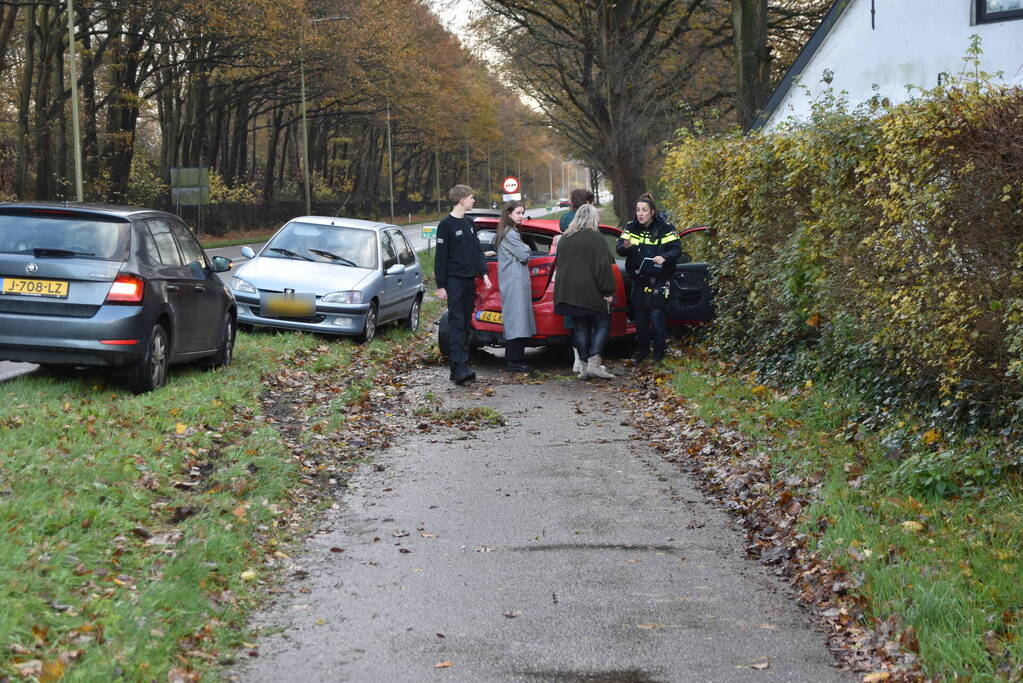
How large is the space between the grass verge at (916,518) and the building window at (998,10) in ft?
32.2

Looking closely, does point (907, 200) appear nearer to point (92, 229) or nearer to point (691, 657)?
point (691, 657)

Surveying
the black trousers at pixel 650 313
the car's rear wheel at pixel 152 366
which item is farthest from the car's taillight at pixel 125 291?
the black trousers at pixel 650 313

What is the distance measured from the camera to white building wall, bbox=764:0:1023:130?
1652cm

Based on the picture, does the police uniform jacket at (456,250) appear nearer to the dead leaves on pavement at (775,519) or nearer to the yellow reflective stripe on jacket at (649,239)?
the yellow reflective stripe on jacket at (649,239)

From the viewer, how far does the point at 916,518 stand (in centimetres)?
609

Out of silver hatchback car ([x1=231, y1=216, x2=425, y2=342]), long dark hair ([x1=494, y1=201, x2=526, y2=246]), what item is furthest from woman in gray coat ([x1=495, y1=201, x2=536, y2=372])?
silver hatchback car ([x1=231, y1=216, x2=425, y2=342])

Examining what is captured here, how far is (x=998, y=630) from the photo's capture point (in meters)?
4.64

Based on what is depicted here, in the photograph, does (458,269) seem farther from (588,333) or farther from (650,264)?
(650,264)

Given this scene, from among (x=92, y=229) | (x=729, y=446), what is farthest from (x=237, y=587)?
(x=92, y=229)

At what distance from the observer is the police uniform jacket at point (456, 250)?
12.2m

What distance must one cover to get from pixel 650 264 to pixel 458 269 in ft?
7.29

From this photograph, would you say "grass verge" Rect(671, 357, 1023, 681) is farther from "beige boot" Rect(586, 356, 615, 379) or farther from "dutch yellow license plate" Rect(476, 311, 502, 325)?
"dutch yellow license plate" Rect(476, 311, 502, 325)

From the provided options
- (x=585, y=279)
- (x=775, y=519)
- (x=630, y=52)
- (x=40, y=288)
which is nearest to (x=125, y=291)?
(x=40, y=288)

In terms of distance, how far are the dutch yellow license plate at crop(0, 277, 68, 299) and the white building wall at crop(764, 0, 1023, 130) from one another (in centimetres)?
935
